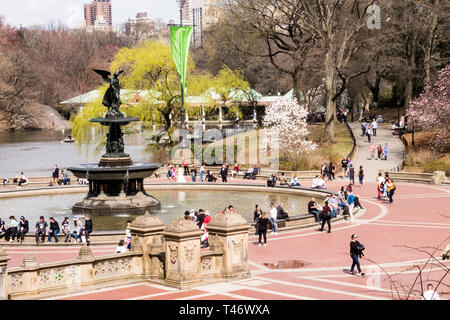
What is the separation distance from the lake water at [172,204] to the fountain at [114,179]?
2.10 feet

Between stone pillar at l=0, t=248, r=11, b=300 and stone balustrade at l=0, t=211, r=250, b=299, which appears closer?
stone pillar at l=0, t=248, r=11, b=300

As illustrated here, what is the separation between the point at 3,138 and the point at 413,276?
9906 centimetres

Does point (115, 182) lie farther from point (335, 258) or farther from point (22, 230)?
point (335, 258)

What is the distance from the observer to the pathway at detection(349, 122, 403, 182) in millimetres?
52237

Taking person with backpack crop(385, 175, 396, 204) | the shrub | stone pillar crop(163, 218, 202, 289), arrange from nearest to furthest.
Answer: stone pillar crop(163, 218, 202, 289) < person with backpack crop(385, 175, 396, 204) < the shrub

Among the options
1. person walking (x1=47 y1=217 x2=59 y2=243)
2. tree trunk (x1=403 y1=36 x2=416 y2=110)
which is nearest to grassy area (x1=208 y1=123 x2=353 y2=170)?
tree trunk (x1=403 y1=36 x2=416 y2=110)

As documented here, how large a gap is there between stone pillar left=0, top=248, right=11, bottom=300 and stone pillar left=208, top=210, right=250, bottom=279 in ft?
17.2

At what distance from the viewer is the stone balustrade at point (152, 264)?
16.4 meters

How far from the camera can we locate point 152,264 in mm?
18375

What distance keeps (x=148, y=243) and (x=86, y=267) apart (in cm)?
182

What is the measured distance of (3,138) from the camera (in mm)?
110812

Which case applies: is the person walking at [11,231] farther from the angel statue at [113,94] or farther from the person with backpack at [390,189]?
the person with backpack at [390,189]

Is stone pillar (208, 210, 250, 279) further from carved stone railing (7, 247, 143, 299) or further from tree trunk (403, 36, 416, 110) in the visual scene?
tree trunk (403, 36, 416, 110)

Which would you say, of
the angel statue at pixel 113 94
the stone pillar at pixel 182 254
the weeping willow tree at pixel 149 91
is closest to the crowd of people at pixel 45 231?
the stone pillar at pixel 182 254
